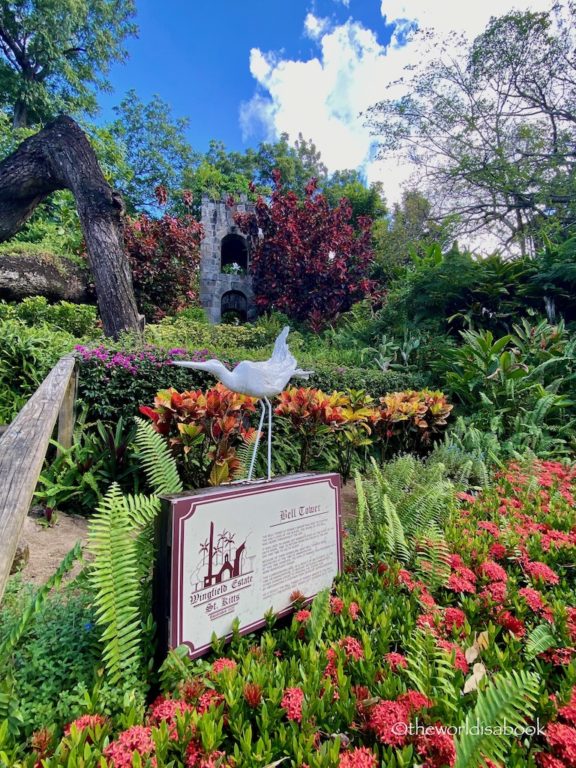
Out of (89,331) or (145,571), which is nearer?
(145,571)

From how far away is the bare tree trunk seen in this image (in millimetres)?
4027

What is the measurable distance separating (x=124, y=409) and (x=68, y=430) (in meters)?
0.42

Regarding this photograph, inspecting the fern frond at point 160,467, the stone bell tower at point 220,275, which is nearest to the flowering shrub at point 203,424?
the fern frond at point 160,467

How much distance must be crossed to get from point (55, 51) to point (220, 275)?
1035 centimetres

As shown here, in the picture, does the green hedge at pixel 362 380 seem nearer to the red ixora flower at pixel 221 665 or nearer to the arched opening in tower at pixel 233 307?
the red ixora flower at pixel 221 665

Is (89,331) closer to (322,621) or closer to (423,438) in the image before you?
(423,438)

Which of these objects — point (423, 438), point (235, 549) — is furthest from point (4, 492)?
point (423, 438)

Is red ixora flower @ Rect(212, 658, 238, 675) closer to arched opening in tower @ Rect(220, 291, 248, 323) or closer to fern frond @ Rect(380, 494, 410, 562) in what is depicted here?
fern frond @ Rect(380, 494, 410, 562)

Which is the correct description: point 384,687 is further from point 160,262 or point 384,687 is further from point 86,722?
point 160,262

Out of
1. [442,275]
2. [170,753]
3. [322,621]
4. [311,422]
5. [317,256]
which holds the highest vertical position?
[317,256]

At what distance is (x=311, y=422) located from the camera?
281cm

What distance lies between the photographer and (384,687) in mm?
1013

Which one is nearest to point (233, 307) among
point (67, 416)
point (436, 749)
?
point (67, 416)

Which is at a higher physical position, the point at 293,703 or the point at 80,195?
the point at 80,195
